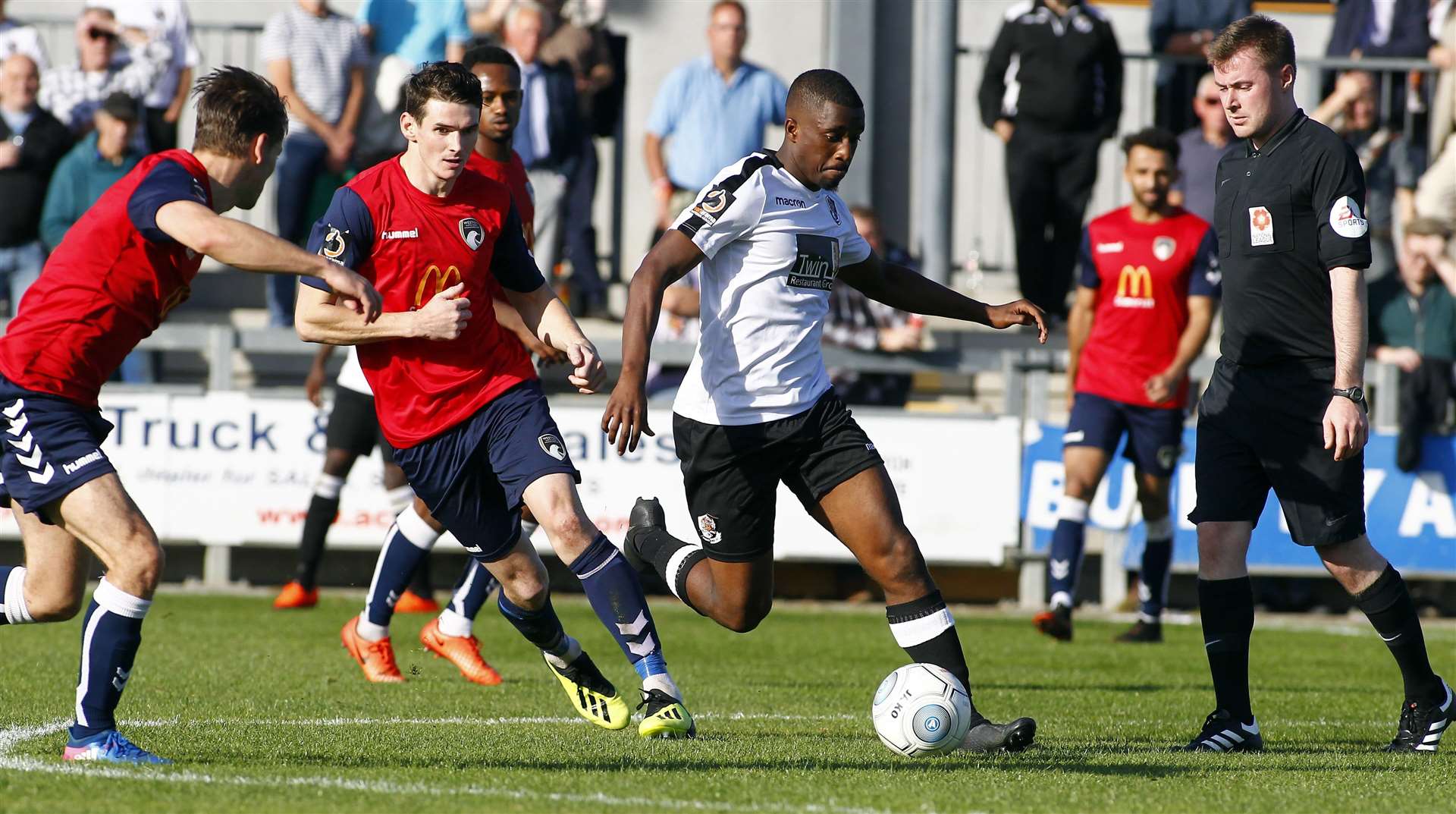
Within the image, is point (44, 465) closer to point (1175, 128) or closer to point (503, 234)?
point (503, 234)

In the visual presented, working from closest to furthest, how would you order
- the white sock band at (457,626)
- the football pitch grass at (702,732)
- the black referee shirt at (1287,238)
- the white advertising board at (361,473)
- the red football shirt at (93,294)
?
the football pitch grass at (702,732) → the red football shirt at (93,294) → the black referee shirt at (1287,238) → the white sock band at (457,626) → the white advertising board at (361,473)

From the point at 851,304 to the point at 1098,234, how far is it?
3043mm

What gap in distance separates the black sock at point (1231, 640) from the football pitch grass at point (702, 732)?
228 mm

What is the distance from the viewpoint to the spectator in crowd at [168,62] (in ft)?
44.6

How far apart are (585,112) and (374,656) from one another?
717 cm

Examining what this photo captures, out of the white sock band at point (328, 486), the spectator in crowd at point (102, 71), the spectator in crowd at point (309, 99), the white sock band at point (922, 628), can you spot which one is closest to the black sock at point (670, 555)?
the white sock band at point (922, 628)

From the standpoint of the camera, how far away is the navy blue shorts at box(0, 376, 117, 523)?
5223 mm

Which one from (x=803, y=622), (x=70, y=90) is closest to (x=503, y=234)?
(x=803, y=622)

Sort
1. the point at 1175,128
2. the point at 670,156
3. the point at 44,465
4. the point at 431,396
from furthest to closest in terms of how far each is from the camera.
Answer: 1. the point at 1175,128
2. the point at 670,156
3. the point at 431,396
4. the point at 44,465

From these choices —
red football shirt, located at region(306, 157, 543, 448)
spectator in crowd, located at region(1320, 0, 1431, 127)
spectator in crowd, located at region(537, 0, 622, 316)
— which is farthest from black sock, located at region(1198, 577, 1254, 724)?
spectator in crowd, located at region(1320, 0, 1431, 127)

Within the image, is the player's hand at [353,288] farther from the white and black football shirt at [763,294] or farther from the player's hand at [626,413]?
the white and black football shirt at [763,294]

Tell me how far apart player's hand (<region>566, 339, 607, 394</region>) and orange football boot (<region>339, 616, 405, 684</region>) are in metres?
2.27

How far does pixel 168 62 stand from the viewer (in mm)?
13609

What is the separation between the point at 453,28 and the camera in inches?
538
